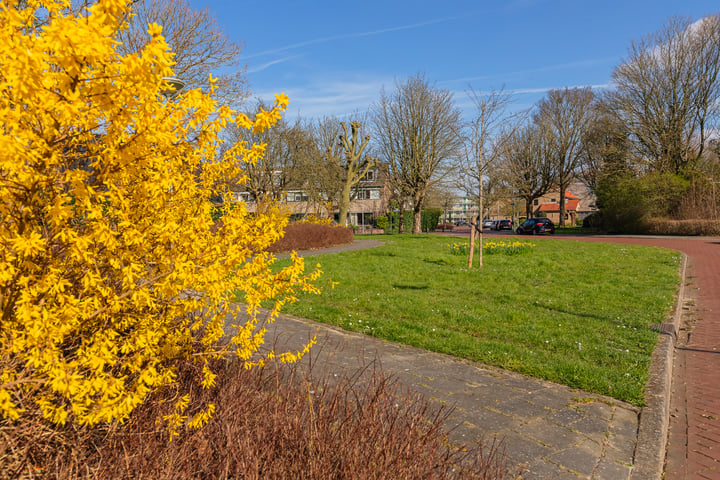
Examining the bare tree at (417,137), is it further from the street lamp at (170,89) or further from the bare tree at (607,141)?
the street lamp at (170,89)

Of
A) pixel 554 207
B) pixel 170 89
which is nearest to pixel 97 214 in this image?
pixel 170 89

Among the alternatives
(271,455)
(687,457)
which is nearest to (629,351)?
(687,457)


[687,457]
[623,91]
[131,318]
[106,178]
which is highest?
[623,91]

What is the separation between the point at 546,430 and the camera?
341cm

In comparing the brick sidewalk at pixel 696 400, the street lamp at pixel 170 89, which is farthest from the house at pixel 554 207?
the street lamp at pixel 170 89

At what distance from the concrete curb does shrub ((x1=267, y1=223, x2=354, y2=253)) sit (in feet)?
46.2

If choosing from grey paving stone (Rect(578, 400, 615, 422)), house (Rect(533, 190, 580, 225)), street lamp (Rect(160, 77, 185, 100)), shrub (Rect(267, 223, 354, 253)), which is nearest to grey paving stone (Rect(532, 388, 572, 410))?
grey paving stone (Rect(578, 400, 615, 422))

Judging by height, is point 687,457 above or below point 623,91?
below

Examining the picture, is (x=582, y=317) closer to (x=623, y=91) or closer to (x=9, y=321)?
(x=9, y=321)

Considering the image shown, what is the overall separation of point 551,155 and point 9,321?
46681mm

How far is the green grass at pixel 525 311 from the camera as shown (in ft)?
16.1

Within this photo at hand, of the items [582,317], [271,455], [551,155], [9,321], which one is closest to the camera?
[9,321]

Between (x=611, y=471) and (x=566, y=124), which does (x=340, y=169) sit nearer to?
(x=566, y=124)

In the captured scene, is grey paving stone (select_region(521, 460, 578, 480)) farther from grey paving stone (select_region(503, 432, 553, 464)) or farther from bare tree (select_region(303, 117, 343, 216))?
bare tree (select_region(303, 117, 343, 216))
